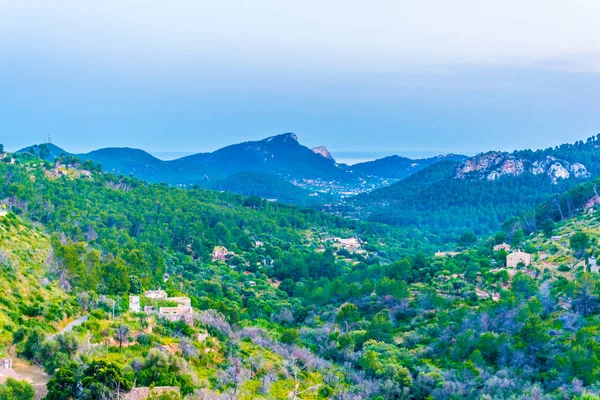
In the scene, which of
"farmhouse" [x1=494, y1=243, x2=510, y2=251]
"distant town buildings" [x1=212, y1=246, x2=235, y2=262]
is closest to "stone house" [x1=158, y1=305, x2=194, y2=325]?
"distant town buildings" [x1=212, y1=246, x2=235, y2=262]

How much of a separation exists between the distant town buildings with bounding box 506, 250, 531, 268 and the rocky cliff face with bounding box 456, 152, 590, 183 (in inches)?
2217

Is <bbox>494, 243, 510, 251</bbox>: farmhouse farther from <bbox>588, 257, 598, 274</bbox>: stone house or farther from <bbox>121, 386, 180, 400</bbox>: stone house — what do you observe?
<bbox>121, 386, 180, 400</bbox>: stone house

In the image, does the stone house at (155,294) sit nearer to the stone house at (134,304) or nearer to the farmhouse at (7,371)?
the stone house at (134,304)

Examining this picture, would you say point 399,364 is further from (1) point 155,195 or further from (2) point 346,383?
(1) point 155,195

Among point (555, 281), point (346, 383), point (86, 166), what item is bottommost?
point (346, 383)

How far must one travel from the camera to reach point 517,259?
38.2m

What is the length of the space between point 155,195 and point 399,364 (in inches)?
1674

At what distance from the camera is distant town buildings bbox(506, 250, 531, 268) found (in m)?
38.0

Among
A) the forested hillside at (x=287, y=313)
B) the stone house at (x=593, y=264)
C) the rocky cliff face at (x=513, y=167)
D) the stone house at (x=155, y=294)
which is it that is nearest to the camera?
the forested hillside at (x=287, y=313)

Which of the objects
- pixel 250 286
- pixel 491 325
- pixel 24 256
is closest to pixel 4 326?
pixel 24 256

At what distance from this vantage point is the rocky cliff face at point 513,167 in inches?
3558

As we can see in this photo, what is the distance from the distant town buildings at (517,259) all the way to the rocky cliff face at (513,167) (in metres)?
56.3

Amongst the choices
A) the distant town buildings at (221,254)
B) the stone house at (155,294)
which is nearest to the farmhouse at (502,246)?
the distant town buildings at (221,254)

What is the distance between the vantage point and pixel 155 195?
6391 centimetres
